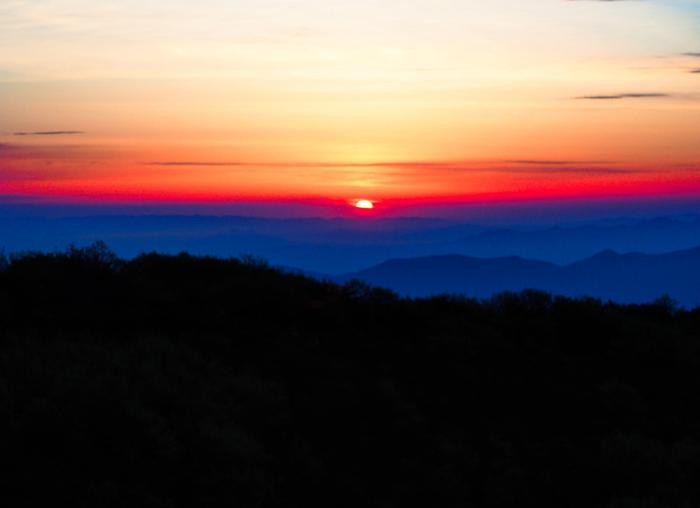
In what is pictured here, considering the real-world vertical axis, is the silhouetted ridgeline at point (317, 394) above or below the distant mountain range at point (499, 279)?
above

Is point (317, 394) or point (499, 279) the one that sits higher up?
point (317, 394)

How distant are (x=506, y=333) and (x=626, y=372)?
2682mm

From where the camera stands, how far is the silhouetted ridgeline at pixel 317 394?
13.0m

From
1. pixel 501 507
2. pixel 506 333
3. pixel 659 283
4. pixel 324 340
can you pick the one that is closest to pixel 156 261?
pixel 324 340

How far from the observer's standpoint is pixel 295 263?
17762cm

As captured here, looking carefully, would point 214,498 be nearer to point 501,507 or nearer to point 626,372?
point 501,507

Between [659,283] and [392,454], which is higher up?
[392,454]

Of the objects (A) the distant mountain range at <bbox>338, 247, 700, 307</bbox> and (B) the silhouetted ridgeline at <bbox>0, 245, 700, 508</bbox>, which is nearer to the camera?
(B) the silhouetted ridgeline at <bbox>0, 245, 700, 508</bbox>

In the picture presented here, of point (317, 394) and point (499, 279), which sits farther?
point (499, 279)

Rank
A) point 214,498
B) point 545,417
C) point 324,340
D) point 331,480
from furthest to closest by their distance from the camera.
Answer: point 324,340, point 545,417, point 331,480, point 214,498

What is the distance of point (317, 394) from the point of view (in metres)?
16.5

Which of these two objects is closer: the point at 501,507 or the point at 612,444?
the point at 501,507

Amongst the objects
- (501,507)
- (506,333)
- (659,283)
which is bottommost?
(659,283)

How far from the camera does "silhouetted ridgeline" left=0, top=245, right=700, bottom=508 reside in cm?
1302
